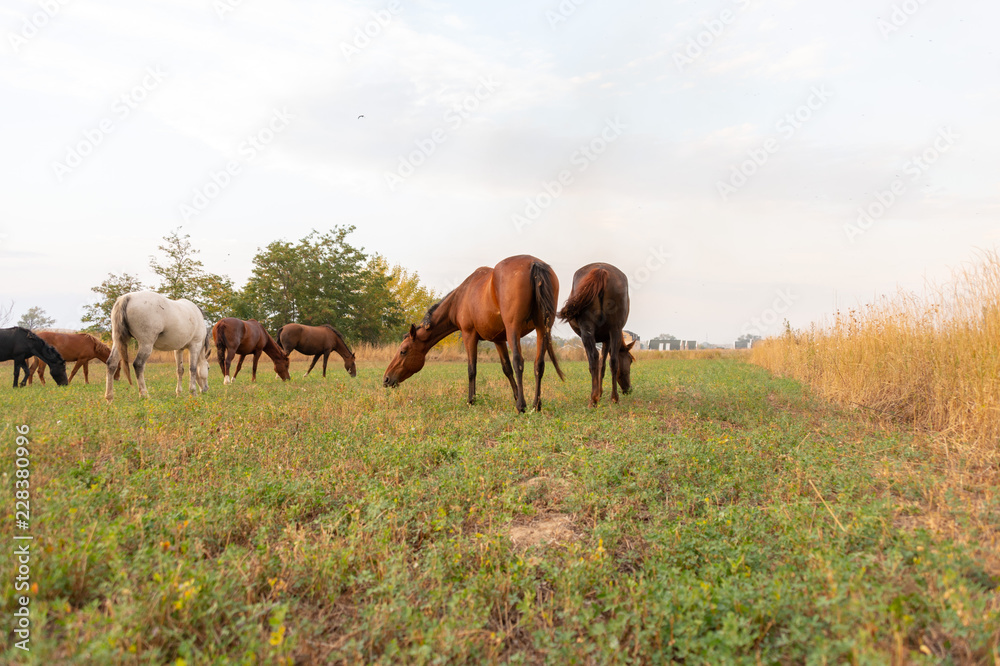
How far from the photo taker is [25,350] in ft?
39.7

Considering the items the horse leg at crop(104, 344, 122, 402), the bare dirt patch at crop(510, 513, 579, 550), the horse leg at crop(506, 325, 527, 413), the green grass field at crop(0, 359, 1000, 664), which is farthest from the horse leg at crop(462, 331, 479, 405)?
the horse leg at crop(104, 344, 122, 402)

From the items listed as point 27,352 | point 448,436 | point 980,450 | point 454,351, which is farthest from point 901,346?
point 454,351

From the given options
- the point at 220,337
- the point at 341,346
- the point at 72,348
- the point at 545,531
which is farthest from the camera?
the point at 341,346

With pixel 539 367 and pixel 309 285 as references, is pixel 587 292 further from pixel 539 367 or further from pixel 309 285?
pixel 309 285

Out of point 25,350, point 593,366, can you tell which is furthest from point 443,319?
point 25,350

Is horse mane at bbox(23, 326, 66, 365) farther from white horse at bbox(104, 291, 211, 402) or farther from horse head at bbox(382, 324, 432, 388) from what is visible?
horse head at bbox(382, 324, 432, 388)

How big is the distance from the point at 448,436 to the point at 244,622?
3404 mm

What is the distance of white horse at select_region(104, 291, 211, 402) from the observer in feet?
27.7

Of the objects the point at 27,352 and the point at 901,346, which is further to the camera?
the point at 27,352

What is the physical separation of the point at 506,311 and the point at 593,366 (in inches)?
64.4

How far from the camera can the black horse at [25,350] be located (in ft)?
39.1

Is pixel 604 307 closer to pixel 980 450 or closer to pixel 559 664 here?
pixel 980 450

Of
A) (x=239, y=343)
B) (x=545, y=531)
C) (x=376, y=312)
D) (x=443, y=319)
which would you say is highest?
(x=376, y=312)

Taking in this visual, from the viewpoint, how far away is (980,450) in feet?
14.0
